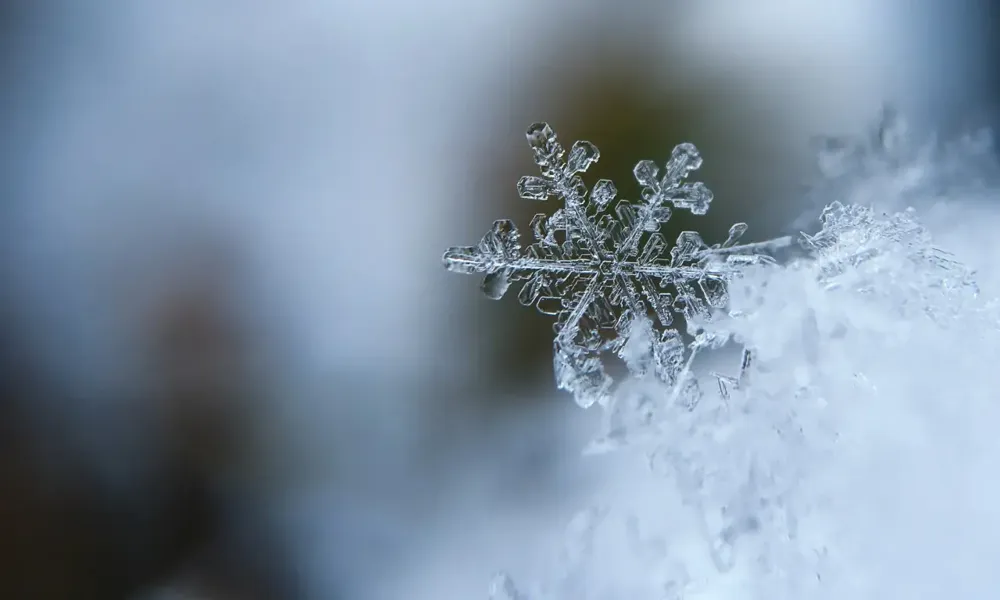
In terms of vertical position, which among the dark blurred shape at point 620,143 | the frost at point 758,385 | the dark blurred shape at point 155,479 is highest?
the dark blurred shape at point 620,143

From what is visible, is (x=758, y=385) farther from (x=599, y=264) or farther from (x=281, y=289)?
(x=281, y=289)

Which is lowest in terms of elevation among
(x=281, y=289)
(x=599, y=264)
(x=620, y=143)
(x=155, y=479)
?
(x=155, y=479)

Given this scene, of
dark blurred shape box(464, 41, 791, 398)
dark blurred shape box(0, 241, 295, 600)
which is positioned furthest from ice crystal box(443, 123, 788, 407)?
dark blurred shape box(0, 241, 295, 600)

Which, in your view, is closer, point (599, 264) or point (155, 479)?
point (599, 264)

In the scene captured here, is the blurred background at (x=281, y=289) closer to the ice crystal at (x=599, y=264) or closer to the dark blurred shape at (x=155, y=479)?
the dark blurred shape at (x=155, y=479)

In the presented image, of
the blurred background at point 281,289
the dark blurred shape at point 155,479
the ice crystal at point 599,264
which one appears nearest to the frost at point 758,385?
the ice crystal at point 599,264

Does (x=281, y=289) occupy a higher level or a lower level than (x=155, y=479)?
higher

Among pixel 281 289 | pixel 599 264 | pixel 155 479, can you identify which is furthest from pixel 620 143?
pixel 155 479

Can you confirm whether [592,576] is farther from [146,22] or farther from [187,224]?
[146,22]
